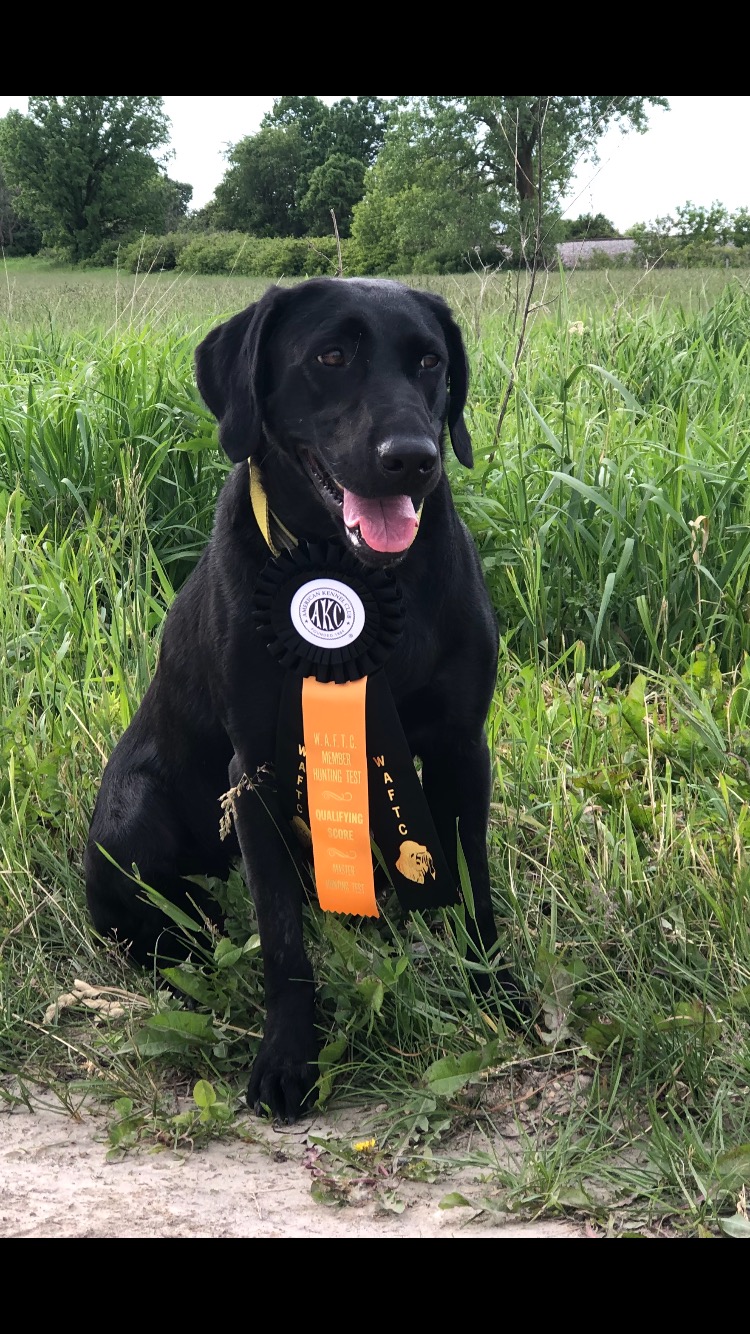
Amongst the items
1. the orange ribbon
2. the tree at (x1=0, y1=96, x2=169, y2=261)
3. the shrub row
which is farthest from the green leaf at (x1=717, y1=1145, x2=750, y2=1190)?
the tree at (x1=0, y1=96, x2=169, y2=261)

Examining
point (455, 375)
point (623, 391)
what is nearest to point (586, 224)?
point (623, 391)

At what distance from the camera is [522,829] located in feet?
8.76

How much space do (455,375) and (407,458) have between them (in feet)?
1.87

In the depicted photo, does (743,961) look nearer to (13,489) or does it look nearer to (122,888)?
(122,888)

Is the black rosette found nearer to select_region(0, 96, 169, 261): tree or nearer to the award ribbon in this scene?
the award ribbon

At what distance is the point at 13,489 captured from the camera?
433 cm

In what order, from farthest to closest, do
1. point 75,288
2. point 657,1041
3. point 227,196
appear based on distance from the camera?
point 227,196 → point 75,288 → point 657,1041

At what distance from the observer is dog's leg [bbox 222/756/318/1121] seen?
2.08 meters

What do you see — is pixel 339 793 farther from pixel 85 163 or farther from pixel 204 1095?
pixel 85 163

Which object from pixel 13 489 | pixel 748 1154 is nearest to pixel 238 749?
pixel 748 1154

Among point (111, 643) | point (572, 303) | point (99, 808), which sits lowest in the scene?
point (99, 808)

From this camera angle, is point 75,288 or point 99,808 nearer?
point 99,808

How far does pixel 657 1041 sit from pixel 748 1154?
27cm

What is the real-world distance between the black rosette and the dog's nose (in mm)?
243
